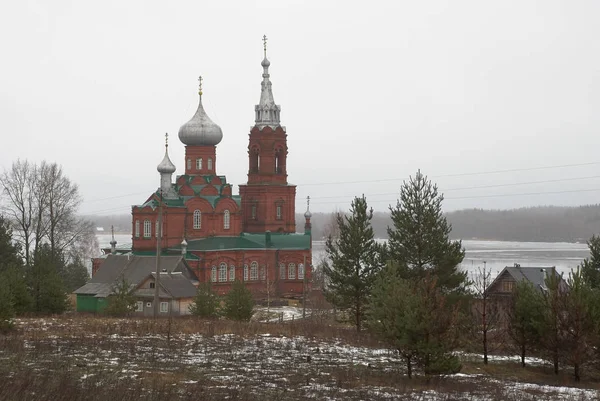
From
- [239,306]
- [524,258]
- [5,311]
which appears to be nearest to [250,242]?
[239,306]

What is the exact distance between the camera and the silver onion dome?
59.1 metres

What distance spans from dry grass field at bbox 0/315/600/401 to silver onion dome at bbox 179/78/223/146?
32935 millimetres

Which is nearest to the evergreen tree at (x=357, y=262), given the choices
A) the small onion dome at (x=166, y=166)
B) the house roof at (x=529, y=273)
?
the house roof at (x=529, y=273)

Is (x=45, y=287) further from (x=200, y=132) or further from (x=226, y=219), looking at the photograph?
(x=200, y=132)

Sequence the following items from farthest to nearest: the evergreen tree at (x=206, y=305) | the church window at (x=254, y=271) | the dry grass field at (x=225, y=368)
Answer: the church window at (x=254, y=271) < the evergreen tree at (x=206, y=305) < the dry grass field at (x=225, y=368)

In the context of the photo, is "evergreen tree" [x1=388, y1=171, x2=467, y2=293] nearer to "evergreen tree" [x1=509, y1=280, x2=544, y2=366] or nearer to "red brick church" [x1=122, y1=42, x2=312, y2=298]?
"evergreen tree" [x1=509, y1=280, x2=544, y2=366]

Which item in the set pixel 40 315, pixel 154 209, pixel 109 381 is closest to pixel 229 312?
pixel 40 315

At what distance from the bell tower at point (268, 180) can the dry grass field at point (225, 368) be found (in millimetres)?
33159

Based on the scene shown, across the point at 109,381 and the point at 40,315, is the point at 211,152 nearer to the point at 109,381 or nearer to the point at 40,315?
the point at 40,315

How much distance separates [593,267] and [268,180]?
3314 cm

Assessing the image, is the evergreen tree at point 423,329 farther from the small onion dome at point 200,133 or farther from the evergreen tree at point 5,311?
the small onion dome at point 200,133

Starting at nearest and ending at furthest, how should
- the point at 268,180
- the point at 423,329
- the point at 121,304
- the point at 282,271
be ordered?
the point at 423,329 → the point at 121,304 → the point at 282,271 → the point at 268,180

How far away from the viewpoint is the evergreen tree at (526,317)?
22906 mm

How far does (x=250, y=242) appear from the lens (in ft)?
184
